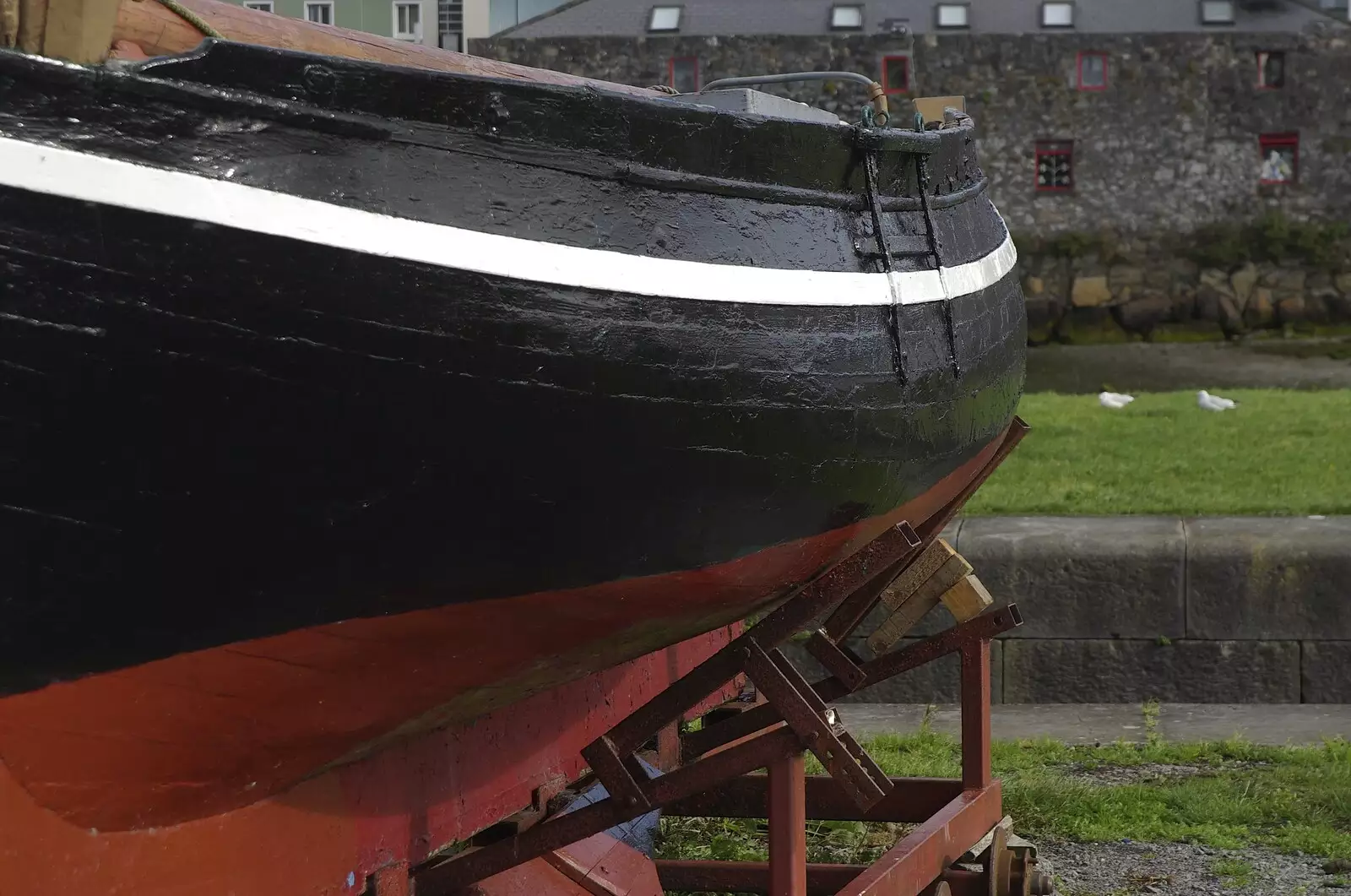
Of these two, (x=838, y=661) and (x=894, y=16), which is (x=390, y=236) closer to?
(x=838, y=661)

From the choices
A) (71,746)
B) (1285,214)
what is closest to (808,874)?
(71,746)

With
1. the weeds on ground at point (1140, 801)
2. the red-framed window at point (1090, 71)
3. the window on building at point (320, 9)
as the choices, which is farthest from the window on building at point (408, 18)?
the weeds on ground at point (1140, 801)

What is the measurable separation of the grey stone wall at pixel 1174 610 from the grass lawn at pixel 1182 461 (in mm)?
543

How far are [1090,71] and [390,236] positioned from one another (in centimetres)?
2922

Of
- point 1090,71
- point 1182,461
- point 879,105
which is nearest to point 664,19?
point 1090,71

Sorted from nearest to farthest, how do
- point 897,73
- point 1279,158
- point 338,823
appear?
point 338,823 < point 897,73 < point 1279,158

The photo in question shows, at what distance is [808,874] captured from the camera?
12.3 ft

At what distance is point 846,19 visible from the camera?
102 feet

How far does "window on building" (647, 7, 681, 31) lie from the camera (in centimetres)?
3038

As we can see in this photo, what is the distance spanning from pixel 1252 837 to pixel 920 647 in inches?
55.7

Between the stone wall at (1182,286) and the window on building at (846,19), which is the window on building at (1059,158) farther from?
the window on building at (846,19)

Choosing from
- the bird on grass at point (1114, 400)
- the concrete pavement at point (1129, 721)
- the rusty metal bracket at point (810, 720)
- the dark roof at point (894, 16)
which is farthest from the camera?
the dark roof at point (894, 16)

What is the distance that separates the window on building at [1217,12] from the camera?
102ft

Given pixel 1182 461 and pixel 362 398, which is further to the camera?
pixel 1182 461
